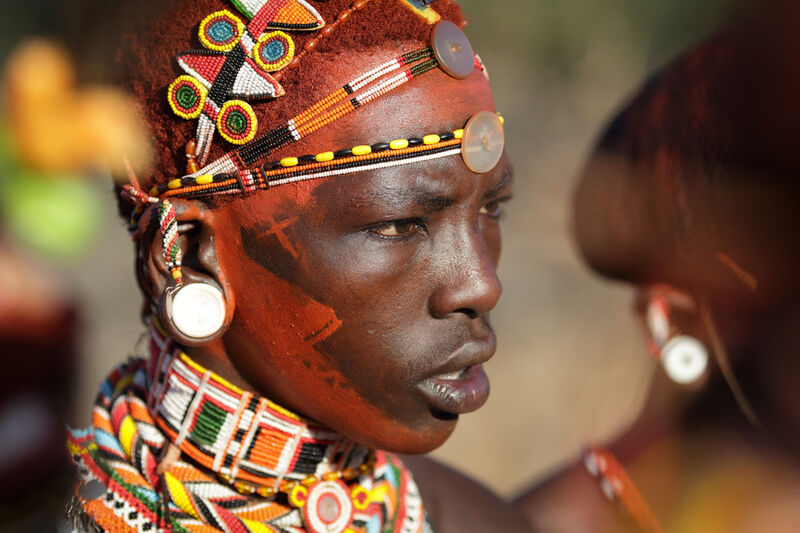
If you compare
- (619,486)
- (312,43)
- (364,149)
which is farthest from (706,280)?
(312,43)

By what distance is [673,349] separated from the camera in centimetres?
281

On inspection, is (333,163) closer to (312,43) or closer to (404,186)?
(404,186)

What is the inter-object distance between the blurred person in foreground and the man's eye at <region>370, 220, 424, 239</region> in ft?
3.70

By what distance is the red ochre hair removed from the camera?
1755 mm

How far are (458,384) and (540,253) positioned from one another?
498 cm

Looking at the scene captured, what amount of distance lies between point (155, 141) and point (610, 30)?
6.21 metres

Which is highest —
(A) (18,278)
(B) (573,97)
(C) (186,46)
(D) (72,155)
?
(B) (573,97)

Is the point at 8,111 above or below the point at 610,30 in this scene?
below

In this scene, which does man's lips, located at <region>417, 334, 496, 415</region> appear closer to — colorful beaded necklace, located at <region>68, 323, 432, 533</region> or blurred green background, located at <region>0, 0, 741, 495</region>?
colorful beaded necklace, located at <region>68, 323, 432, 533</region>

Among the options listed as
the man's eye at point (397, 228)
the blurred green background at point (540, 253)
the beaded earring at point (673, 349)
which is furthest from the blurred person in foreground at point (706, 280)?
the blurred green background at point (540, 253)

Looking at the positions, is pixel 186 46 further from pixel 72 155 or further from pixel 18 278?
pixel 72 155

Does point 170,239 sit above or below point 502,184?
below

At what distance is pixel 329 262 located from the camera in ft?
5.73

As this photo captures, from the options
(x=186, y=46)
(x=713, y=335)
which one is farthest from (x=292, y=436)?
(x=713, y=335)
